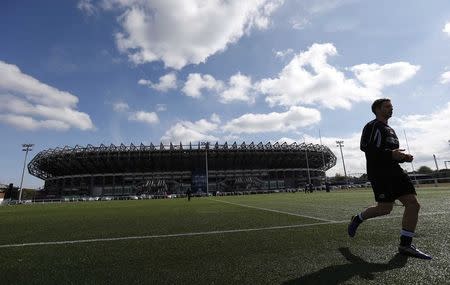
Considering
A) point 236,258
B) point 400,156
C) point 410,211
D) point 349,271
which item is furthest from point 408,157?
point 236,258

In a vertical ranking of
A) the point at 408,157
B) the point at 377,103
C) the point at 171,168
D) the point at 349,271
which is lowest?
the point at 349,271

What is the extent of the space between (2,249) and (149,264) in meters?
2.80

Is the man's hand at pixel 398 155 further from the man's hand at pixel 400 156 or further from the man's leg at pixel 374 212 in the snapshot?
the man's leg at pixel 374 212

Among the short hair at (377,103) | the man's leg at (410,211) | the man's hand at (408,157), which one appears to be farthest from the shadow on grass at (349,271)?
the short hair at (377,103)

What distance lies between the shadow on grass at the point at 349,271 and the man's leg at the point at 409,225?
0.37 feet

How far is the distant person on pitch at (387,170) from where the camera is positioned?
154 inches

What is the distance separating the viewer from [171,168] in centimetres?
10825

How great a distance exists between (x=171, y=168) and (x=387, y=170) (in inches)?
4189

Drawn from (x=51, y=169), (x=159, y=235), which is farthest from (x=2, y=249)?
(x=51, y=169)

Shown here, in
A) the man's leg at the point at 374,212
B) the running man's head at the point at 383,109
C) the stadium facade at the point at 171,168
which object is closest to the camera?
the man's leg at the point at 374,212

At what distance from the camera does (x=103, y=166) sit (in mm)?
104875

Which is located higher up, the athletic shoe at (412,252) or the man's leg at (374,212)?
the man's leg at (374,212)

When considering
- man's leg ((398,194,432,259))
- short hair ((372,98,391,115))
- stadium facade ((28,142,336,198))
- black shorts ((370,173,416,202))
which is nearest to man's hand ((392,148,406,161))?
black shorts ((370,173,416,202))

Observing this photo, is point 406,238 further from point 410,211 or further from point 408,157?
point 408,157
